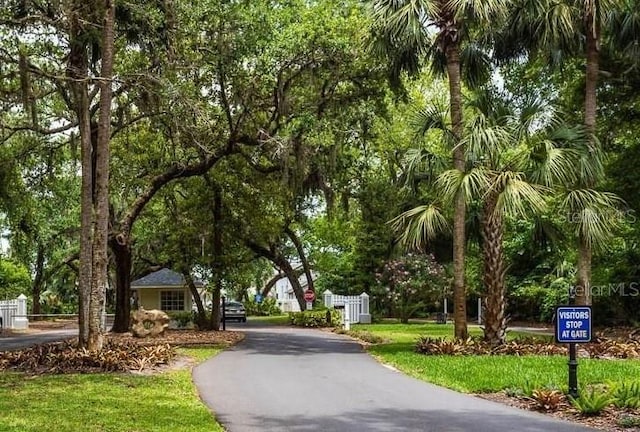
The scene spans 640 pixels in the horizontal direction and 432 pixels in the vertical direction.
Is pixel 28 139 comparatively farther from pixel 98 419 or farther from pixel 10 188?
pixel 98 419

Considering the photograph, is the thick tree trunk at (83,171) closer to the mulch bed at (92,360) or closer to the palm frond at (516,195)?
the mulch bed at (92,360)

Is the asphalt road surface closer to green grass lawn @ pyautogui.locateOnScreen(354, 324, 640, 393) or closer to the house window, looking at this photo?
green grass lawn @ pyautogui.locateOnScreen(354, 324, 640, 393)

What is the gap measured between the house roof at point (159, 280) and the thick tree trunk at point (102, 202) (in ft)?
86.6

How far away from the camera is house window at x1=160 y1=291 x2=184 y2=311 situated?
42.2 m

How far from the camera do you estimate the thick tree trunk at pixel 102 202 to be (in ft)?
47.3

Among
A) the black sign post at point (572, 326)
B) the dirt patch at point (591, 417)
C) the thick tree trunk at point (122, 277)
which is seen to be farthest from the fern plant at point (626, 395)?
the thick tree trunk at point (122, 277)

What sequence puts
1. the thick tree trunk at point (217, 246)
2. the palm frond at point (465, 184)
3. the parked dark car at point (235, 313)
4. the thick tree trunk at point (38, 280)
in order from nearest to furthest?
the palm frond at point (465, 184), the thick tree trunk at point (217, 246), the parked dark car at point (235, 313), the thick tree trunk at point (38, 280)

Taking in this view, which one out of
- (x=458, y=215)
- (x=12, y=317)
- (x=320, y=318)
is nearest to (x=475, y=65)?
(x=458, y=215)

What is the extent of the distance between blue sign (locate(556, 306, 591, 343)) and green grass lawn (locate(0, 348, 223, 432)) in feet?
16.0

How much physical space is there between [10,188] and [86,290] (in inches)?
351

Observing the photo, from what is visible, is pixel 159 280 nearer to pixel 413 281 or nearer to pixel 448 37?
pixel 413 281

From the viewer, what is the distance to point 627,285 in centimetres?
2436

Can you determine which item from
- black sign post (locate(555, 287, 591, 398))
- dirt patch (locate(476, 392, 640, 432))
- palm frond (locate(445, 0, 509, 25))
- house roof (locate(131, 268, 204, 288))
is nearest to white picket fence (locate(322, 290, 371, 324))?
house roof (locate(131, 268, 204, 288))

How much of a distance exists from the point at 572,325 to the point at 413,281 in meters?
23.0
